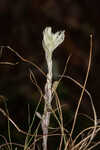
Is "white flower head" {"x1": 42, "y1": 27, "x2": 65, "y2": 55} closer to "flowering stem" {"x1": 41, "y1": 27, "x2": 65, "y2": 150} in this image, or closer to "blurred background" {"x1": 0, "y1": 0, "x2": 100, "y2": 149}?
"flowering stem" {"x1": 41, "y1": 27, "x2": 65, "y2": 150}

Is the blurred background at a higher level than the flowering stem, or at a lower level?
lower

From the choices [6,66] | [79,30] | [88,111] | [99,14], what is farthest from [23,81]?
[99,14]

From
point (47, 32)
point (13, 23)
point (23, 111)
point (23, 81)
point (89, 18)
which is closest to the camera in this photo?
point (47, 32)

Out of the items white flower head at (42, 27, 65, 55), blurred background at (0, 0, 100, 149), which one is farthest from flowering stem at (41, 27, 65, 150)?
blurred background at (0, 0, 100, 149)

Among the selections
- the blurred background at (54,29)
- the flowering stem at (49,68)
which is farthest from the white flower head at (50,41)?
the blurred background at (54,29)

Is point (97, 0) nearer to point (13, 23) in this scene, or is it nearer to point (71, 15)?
point (71, 15)

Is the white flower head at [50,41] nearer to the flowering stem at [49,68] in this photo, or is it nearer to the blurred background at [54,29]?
the flowering stem at [49,68]

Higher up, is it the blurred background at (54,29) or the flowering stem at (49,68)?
the flowering stem at (49,68)

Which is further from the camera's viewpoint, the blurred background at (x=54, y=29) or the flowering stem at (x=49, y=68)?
the blurred background at (x=54, y=29)

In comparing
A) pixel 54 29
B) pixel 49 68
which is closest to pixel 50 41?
pixel 49 68
